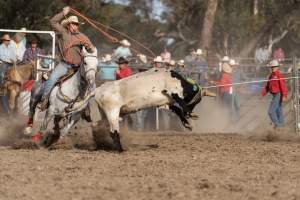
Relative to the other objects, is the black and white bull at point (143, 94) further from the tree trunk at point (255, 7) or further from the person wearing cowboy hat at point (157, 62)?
the tree trunk at point (255, 7)

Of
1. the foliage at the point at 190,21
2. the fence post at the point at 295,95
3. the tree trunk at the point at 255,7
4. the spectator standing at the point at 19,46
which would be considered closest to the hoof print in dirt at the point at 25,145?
the spectator standing at the point at 19,46

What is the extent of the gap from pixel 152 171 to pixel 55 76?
3.59m

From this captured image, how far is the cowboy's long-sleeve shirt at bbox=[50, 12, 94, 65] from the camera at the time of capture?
12.1 meters

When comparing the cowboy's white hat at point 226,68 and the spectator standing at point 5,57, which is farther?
the cowboy's white hat at point 226,68

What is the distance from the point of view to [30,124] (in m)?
12.9

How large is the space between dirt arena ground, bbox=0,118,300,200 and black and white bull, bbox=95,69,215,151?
57 cm

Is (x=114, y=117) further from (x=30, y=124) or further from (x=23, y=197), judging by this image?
(x=23, y=197)

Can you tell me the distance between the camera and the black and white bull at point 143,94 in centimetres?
1164

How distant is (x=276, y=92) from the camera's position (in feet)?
56.3

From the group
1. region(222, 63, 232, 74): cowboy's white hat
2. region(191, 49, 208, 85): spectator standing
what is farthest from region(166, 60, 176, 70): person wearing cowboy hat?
region(222, 63, 232, 74): cowboy's white hat

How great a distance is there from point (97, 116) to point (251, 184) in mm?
6641

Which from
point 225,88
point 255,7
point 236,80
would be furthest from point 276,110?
point 255,7

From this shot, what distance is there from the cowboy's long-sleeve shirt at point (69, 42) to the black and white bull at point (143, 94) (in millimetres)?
737

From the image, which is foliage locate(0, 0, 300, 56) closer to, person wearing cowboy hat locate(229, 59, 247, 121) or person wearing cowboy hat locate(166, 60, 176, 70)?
person wearing cowboy hat locate(229, 59, 247, 121)
